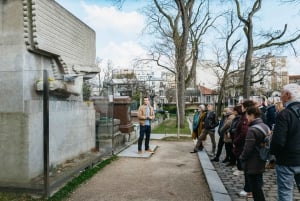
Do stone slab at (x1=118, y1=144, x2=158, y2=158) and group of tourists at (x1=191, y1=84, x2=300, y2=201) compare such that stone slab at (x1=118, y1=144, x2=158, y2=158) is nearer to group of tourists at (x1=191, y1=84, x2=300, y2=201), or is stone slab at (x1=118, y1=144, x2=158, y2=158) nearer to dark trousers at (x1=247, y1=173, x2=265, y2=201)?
group of tourists at (x1=191, y1=84, x2=300, y2=201)

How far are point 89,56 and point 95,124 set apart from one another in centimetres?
223

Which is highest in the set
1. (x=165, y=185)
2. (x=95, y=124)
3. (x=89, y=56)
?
(x=89, y=56)

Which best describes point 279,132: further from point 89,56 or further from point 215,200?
point 89,56

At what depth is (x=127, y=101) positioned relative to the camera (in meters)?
12.8

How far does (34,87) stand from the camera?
624 cm

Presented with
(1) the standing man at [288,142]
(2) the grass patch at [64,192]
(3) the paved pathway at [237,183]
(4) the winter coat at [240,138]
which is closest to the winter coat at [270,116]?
(3) the paved pathway at [237,183]

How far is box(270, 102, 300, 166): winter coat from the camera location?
11.8 ft

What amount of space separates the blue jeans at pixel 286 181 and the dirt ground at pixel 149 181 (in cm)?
184

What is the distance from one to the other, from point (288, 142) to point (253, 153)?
0.81 meters

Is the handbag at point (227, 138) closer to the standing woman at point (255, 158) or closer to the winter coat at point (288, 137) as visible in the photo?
the standing woman at point (255, 158)

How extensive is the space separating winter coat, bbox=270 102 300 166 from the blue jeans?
7 centimetres

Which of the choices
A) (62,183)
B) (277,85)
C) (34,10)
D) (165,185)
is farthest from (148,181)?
(277,85)

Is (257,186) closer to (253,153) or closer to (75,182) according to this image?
(253,153)

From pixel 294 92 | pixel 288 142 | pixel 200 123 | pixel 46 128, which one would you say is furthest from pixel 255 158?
pixel 200 123
